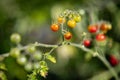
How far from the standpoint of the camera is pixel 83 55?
5250 millimetres

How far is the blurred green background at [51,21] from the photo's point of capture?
5.15m

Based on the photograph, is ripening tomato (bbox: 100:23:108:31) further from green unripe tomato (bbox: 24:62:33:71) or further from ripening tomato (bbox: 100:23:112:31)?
green unripe tomato (bbox: 24:62:33:71)

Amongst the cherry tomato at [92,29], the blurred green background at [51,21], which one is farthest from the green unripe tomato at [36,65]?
the blurred green background at [51,21]

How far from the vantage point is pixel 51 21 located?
5.18 meters

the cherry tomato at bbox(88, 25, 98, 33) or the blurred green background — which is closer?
the cherry tomato at bbox(88, 25, 98, 33)

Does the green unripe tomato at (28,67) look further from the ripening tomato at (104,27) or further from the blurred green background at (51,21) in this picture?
the blurred green background at (51,21)

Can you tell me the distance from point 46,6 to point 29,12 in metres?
0.25

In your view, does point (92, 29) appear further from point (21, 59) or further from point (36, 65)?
point (21, 59)

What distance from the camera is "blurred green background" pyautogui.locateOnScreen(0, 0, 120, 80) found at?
5.15 metres

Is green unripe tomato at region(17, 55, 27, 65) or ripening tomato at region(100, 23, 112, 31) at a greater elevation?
ripening tomato at region(100, 23, 112, 31)

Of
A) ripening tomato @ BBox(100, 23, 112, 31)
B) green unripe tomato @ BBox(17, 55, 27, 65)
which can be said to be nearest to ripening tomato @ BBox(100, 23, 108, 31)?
ripening tomato @ BBox(100, 23, 112, 31)

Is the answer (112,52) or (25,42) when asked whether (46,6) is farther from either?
(112,52)

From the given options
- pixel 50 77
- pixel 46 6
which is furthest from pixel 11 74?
pixel 46 6

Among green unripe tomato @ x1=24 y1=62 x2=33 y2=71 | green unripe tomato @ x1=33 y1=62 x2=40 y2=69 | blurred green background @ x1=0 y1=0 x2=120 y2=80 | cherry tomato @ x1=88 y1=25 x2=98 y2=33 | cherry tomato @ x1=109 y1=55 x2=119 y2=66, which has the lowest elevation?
green unripe tomato @ x1=24 y1=62 x2=33 y2=71
